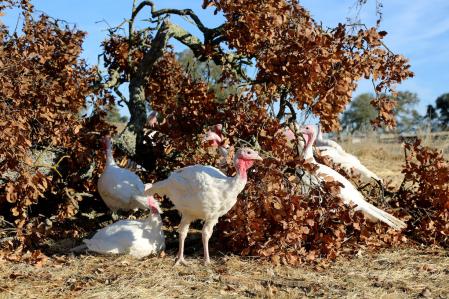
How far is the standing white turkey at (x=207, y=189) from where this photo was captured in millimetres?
5520

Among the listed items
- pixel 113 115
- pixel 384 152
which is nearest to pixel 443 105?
pixel 113 115

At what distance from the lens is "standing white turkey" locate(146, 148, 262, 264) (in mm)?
5520

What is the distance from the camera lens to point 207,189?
5516 millimetres

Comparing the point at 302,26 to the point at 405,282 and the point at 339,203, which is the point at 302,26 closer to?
the point at 339,203

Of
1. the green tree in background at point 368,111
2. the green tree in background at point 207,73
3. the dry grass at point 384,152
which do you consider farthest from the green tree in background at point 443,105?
the green tree in background at point 207,73

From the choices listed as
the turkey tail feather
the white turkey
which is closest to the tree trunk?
the white turkey

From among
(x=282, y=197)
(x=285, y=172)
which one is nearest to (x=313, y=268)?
(x=282, y=197)

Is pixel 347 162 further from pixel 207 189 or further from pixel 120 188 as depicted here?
pixel 207 189

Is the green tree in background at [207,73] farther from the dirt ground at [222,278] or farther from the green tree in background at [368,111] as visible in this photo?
the green tree in background at [368,111]

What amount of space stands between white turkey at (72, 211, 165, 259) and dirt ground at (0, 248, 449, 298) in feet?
0.34

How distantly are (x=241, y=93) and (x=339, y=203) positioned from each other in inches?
72.9

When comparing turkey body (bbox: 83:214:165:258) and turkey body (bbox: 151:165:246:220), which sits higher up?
turkey body (bbox: 151:165:246:220)

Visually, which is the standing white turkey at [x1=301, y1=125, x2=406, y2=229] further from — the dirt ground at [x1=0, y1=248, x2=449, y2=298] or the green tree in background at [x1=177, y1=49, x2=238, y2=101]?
the green tree in background at [x1=177, y1=49, x2=238, y2=101]

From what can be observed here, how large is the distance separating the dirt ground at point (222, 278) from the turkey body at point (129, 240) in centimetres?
10
